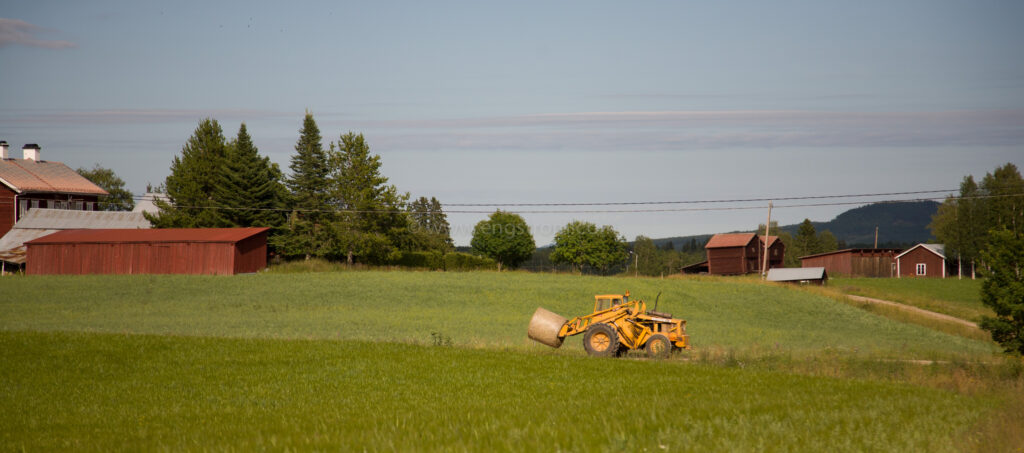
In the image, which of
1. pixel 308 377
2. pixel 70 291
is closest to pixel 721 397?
pixel 308 377

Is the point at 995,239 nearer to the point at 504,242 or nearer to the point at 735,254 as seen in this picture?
the point at 735,254

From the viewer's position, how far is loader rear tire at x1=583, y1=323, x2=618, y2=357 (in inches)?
957

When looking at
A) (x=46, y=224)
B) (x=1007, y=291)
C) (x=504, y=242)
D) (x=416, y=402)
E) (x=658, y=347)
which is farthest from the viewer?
(x=504, y=242)

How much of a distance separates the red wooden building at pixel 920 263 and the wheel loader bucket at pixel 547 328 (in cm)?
8638

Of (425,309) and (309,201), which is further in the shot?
(309,201)

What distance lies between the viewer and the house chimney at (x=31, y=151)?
85.4 m

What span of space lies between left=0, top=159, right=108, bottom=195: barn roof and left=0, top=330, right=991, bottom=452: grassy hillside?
2430 inches

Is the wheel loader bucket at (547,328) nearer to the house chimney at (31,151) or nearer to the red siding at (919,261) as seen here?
the house chimney at (31,151)

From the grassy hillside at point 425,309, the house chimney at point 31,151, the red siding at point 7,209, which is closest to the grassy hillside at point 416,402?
the grassy hillside at point 425,309

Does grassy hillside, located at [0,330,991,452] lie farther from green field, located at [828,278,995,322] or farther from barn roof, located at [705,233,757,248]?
barn roof, located at [705,233,757,248]

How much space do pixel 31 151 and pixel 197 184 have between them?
20870 millimetres

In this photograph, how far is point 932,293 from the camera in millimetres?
68812

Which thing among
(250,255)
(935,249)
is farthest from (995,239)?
(935,249)

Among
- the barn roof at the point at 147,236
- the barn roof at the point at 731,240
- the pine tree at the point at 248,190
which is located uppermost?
the pine tree at the point at 248,190
